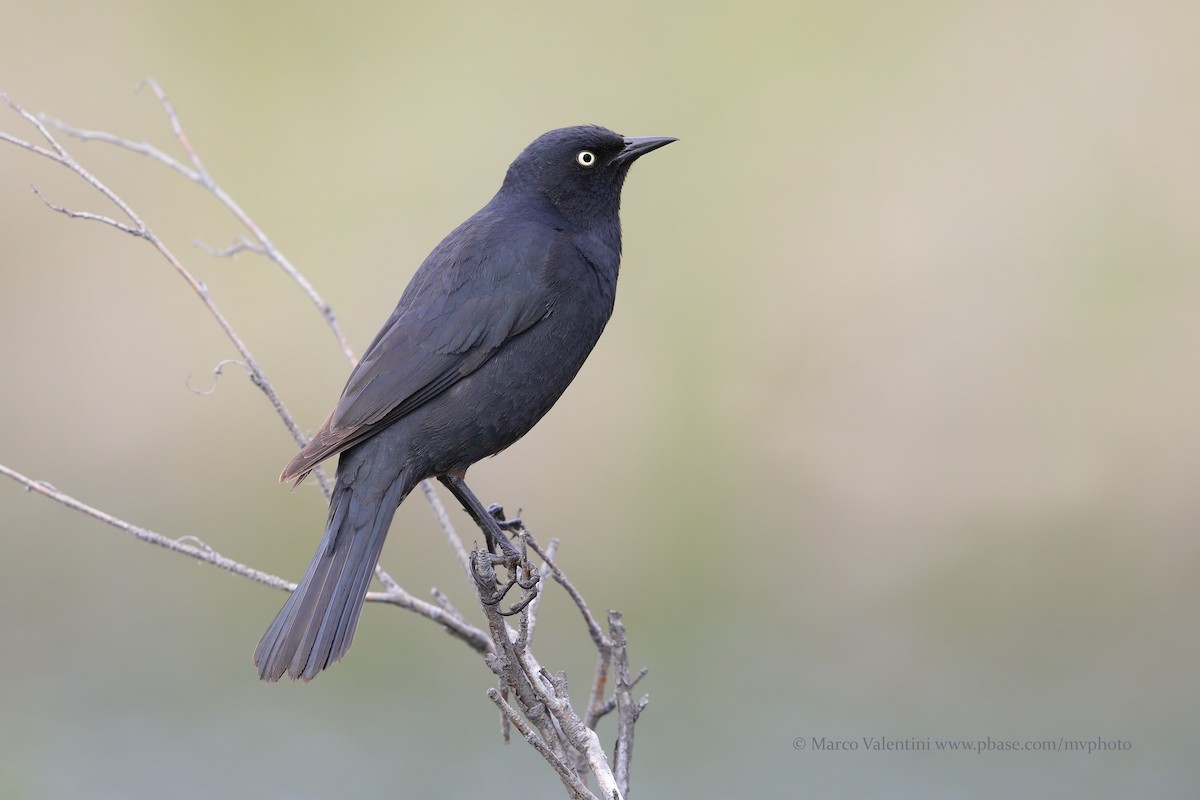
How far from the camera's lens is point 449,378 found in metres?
3.60

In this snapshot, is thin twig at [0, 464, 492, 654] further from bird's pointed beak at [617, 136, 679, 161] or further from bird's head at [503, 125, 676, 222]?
bird's pointed beak at [617, 136, 679, 161]

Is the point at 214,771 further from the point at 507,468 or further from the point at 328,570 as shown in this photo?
the point at 328,570

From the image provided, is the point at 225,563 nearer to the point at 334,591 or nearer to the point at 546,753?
the point at 334,591

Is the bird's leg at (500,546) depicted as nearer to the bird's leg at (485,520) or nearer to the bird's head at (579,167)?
the bird's leg at (485,520)

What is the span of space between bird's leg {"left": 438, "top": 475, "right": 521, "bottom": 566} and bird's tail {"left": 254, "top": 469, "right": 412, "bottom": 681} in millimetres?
172

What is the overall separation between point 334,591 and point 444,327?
790mm

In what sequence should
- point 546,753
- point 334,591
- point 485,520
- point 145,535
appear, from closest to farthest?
point 546,753
point 145,535
point 334,591
point 485,520

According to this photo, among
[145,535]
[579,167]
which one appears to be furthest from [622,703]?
[579,167]

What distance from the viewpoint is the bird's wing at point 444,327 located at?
139 inches

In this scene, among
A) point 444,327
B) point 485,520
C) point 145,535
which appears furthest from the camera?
point 444,327

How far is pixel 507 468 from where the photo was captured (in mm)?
6895

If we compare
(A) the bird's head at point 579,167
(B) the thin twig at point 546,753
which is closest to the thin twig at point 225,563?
(B) the thin twig at point 546,753

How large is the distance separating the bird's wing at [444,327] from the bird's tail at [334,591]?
6.2 inches

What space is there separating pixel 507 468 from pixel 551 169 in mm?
2989
